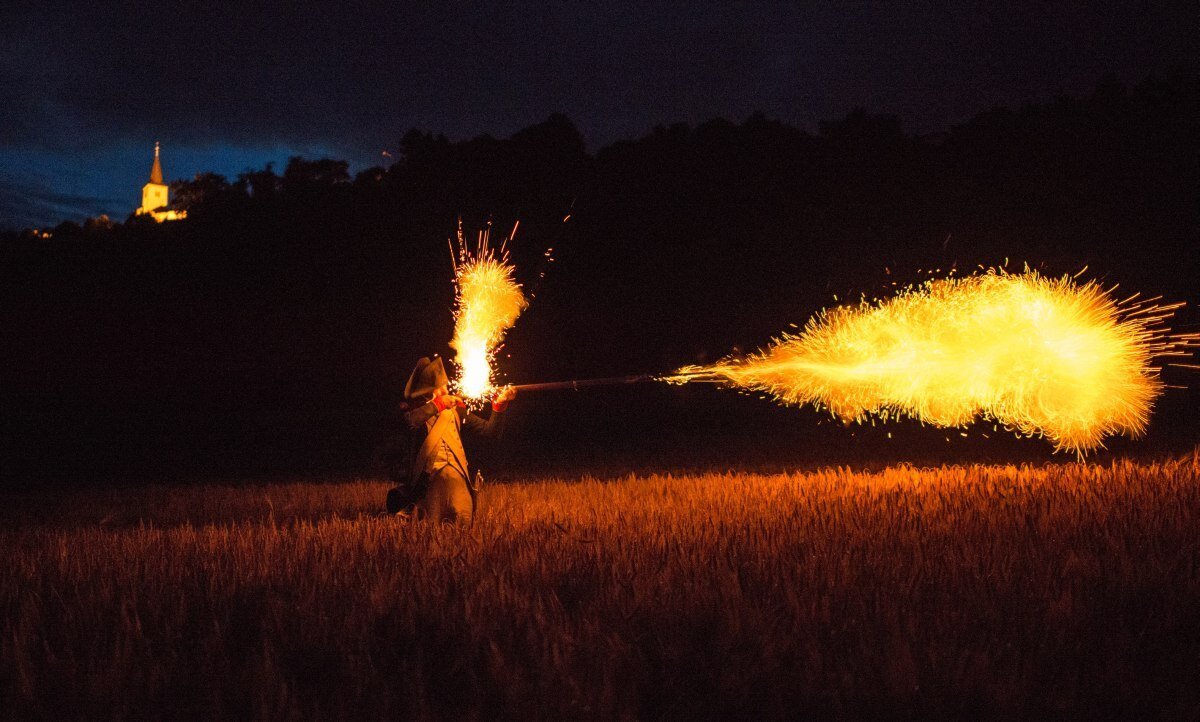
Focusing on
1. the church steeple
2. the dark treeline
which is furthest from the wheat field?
the church steeple

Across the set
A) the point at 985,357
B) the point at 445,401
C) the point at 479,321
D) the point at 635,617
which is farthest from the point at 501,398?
the point at 985,357

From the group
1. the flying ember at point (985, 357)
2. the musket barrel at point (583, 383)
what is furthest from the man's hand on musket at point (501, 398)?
the flying ember at point (985, 357)

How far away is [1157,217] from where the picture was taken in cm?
3025

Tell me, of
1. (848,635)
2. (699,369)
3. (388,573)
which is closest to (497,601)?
(388,573)

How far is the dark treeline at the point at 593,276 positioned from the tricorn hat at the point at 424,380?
861 centimetres

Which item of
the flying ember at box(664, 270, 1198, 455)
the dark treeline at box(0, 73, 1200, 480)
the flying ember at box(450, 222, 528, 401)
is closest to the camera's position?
the flying ember at box(450, 222, 528, 401)

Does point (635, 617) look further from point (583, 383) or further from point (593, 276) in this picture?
point (593, 276)

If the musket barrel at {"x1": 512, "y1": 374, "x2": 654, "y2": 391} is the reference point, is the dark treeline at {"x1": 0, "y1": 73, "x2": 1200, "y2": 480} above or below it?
above

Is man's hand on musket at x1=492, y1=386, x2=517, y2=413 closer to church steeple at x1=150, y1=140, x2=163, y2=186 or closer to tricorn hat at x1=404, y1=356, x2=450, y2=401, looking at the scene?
tricorn hat at x1=404, y1=356, x2=450, y2=401

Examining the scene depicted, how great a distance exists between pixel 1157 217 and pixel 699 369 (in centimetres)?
2677

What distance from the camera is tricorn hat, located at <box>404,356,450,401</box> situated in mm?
8258

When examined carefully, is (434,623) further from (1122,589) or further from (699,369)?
(699,369)

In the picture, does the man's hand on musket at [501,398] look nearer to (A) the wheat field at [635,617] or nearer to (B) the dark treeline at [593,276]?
(A) the wheat field at [635,617]

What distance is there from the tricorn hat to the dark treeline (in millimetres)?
8606
